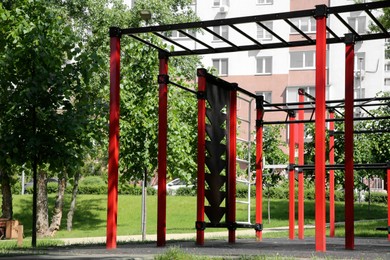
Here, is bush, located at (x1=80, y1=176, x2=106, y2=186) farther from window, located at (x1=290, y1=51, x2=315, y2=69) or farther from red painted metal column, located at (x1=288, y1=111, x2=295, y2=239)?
red painted metal column, located at (x1=288, y1=111, x2=295, y2=239)

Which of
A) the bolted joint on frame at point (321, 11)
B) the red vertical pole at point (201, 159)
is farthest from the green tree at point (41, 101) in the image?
the bolted joint on frame at point (321, 11)

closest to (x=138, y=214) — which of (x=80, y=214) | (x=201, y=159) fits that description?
(x=80, y=214)

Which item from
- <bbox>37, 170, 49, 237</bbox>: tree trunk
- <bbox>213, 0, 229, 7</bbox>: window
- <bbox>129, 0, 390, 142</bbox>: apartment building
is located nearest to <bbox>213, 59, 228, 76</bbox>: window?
<bbox>129, 0, 390, 142</bbox>: apartment building

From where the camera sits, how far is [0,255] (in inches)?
→ 425

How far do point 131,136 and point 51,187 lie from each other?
25.7m

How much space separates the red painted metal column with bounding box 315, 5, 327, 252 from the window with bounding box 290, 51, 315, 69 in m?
45.3

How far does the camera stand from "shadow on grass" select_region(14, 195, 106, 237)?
3428 centimetres

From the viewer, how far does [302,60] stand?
56.6 meters

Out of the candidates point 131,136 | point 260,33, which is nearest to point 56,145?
point 131,136

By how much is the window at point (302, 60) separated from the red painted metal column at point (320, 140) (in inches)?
1785

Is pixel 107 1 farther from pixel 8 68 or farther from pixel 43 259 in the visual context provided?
pixel 43 259

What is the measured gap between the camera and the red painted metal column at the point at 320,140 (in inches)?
432

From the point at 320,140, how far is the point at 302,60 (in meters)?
46.2

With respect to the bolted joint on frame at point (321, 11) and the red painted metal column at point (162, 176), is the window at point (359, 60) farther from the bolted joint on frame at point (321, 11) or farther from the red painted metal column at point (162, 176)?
the bolted joint on frame at point (321, 11)
